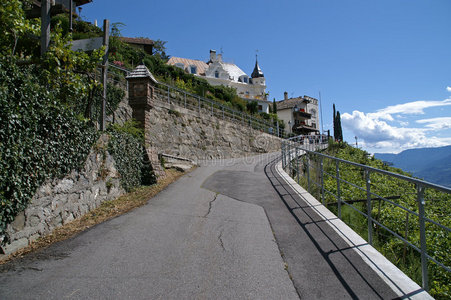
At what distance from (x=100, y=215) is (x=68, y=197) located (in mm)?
841

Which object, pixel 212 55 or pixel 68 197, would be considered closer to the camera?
pixel 68 197

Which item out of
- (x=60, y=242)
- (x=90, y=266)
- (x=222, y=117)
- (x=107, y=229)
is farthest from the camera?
(x=222, y=117)

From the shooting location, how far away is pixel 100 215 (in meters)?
6.41

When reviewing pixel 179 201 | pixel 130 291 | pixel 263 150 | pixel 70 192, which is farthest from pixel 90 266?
pixel 263 150

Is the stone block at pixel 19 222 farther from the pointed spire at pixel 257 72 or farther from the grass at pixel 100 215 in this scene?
the pointed spire at pixel 257 72

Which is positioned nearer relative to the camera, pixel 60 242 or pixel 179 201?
pixel 60 242

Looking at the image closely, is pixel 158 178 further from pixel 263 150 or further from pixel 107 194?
pixel 263 150

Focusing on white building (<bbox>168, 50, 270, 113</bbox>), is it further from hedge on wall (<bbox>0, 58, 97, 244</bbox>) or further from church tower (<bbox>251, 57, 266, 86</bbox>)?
hedge on wall (<bbox>0, 58, 97, 244</bbox>)

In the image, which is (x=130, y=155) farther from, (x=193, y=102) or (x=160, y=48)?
(x=160, y=48)

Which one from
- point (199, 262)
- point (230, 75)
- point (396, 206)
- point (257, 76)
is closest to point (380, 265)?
point (396, 206)

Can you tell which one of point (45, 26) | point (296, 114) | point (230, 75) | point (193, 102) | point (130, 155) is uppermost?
point (230, 75)

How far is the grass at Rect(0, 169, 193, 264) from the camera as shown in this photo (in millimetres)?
4662

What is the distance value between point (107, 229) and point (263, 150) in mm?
21930

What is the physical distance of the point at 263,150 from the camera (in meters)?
26.6
